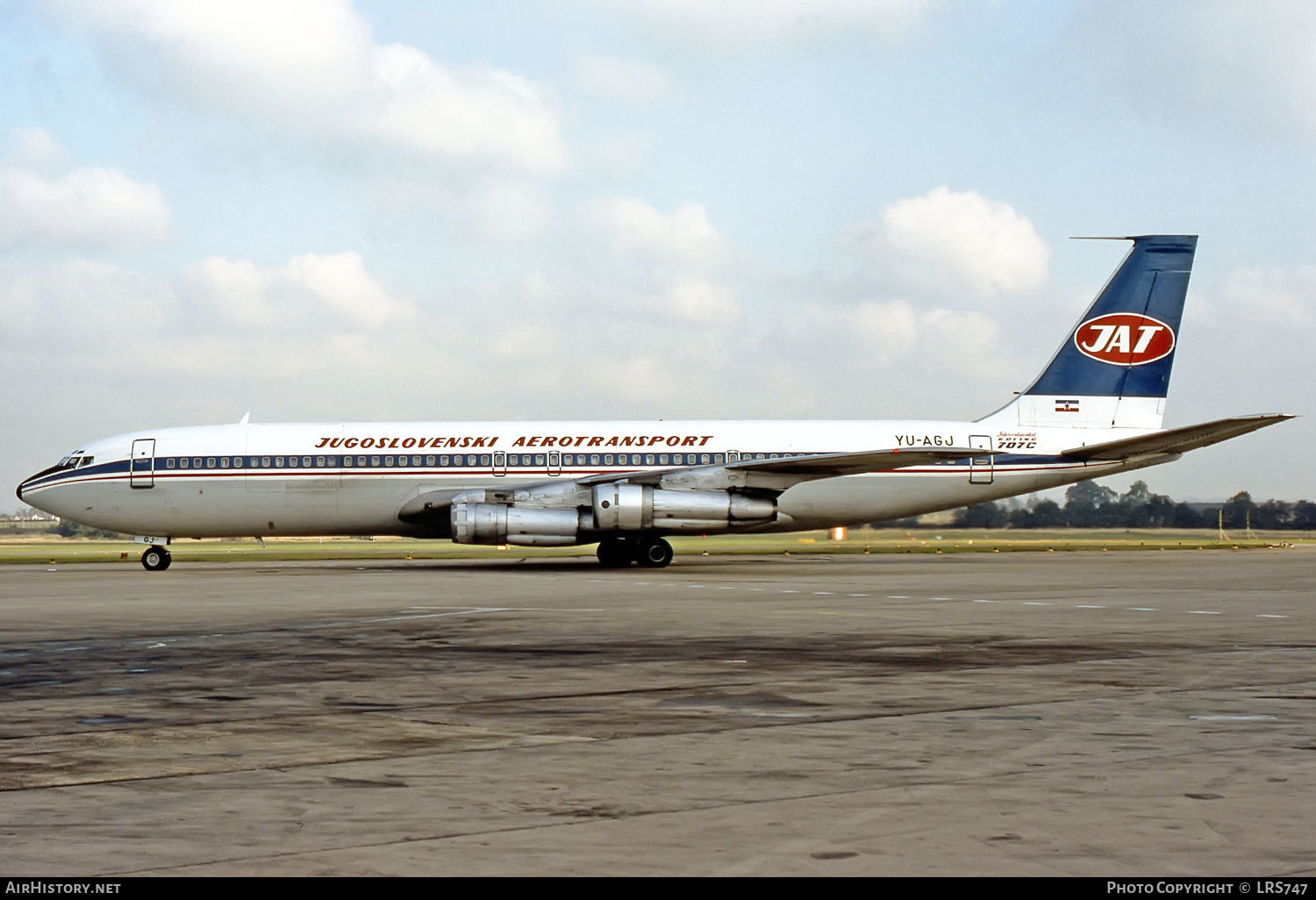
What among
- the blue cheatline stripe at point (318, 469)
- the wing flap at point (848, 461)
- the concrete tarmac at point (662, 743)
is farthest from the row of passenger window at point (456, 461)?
the concrete tarmac at point (662, 743)

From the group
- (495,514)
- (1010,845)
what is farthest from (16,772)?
(495,514)

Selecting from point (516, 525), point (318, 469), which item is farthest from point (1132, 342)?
point (318, 469)

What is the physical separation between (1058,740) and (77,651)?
10.0 metres

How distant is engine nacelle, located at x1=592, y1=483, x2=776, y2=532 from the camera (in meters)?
31.6

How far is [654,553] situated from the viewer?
111 feet

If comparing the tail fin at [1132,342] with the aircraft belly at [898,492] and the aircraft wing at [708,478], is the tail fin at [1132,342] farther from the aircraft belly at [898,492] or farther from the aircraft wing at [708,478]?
the aircraft wing at [708,478]

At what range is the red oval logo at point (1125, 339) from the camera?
123 ft

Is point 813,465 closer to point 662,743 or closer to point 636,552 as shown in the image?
point 636,552

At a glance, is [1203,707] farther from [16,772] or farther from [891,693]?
[16,772]

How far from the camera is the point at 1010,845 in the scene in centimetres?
546

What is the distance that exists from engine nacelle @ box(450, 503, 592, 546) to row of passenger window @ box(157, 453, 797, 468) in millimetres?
2340

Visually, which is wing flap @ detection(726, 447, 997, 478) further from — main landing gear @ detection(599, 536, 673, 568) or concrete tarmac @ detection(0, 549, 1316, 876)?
concrete tarmac @ detection(0, 549, 1316, 876)

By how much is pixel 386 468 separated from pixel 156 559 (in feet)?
21.7
